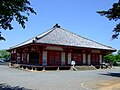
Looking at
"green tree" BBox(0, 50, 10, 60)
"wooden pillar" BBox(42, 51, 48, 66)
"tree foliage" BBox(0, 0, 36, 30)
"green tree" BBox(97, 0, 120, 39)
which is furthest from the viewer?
"green tree" BBox(0, 50, 10, 60)

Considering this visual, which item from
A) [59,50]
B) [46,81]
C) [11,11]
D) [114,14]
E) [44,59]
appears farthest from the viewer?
[59,50]

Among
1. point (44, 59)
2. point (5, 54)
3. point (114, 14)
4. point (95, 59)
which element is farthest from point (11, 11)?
point (5, 54)

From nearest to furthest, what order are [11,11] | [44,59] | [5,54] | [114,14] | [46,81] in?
[11,11]
[46,81]
[114,14]
[44,59]
[5,54]

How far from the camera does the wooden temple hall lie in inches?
1439

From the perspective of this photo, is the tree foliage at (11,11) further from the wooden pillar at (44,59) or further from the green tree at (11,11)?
the wooden pillar at (44,59)

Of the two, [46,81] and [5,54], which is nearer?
[46,81]

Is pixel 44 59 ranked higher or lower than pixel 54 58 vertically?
lower

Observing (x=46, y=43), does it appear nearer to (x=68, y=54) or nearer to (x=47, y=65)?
(x=47, y=65)

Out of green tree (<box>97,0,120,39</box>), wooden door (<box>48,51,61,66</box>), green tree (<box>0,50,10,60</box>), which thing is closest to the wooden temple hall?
wooden door (<box>48,51,61,66</box>)

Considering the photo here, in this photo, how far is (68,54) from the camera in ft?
131

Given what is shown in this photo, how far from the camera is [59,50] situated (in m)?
38.6

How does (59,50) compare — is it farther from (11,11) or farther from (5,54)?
(5,54)

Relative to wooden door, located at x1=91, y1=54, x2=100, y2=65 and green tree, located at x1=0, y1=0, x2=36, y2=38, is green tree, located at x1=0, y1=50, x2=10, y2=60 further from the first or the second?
green tree, located at x1=0, y1=0, x2=36, y2=38

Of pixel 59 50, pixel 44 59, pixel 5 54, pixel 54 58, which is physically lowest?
pixel 44 59
